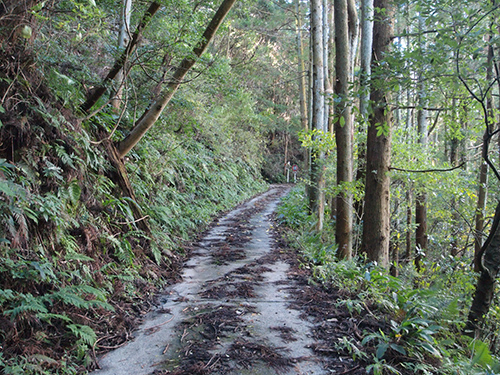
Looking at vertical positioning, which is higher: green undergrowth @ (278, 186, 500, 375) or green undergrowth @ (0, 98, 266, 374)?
green undergrowth @ (0, 98, 266, 374)

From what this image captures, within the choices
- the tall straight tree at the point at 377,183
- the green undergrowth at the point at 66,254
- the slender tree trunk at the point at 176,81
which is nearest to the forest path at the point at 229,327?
the green undergrowth at the point at 66,254

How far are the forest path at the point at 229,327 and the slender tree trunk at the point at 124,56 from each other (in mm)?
3458

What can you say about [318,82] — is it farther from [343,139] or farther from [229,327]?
[229,327]

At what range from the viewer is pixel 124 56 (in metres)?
5.40

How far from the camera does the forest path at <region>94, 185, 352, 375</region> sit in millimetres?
2898

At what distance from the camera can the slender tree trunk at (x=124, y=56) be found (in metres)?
5.18

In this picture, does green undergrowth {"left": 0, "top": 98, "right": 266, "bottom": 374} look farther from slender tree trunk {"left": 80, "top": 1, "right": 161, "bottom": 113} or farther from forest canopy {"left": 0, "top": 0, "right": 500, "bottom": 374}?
slender tree trunk {"left": 80, "top": 1, "right": 161, "bottom": 113}

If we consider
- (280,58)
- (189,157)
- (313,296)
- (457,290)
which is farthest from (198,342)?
(280,58)

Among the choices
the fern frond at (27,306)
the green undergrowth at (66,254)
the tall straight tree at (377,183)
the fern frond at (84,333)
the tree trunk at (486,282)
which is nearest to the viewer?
the fern frond at (27,306)

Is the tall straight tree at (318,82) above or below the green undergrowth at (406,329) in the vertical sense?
above

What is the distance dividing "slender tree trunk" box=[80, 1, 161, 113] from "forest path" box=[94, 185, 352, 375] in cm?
346

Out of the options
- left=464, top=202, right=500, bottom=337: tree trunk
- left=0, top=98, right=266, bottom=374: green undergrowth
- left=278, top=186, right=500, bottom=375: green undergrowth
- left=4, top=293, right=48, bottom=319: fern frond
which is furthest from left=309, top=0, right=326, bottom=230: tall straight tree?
left=4, top=293, right=48, bottom=319: fern frond

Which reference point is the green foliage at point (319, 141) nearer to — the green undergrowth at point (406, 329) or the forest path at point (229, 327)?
the forest path at point (229, 327)

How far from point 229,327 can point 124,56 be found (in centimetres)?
455
